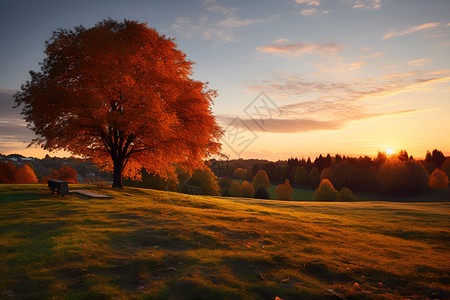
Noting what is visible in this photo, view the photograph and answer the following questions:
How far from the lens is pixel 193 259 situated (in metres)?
8.95

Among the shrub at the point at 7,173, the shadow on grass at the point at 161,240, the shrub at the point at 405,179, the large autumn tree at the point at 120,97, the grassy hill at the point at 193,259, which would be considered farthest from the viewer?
the shrub at the point at 405,179

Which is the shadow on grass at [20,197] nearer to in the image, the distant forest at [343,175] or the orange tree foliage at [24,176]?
the distant forest at [343,175]

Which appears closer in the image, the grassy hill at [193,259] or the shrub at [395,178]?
the grassy hill at [193,259]

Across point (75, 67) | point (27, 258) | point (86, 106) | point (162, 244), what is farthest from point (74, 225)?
point (75, 67)

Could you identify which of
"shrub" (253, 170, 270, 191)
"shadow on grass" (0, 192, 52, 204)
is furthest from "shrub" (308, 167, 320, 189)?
"shadow on grass" (0, 192, 52, 204)

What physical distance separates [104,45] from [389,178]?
308ft

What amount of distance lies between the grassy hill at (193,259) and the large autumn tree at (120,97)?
852 cm

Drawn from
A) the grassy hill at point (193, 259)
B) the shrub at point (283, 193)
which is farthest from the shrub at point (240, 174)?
the grassy hill at point (193, 259)

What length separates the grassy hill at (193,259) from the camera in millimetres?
7020

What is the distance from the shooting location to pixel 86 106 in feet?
69.7

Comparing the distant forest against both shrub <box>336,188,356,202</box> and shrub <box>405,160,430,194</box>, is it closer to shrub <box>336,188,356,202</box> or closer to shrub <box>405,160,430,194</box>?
shrub <box>405,160,430,194</box>

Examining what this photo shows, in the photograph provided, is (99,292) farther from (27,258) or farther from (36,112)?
(36,112)

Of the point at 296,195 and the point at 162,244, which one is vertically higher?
the point at 162,244

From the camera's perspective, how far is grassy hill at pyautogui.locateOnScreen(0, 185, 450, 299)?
702 centimetres
